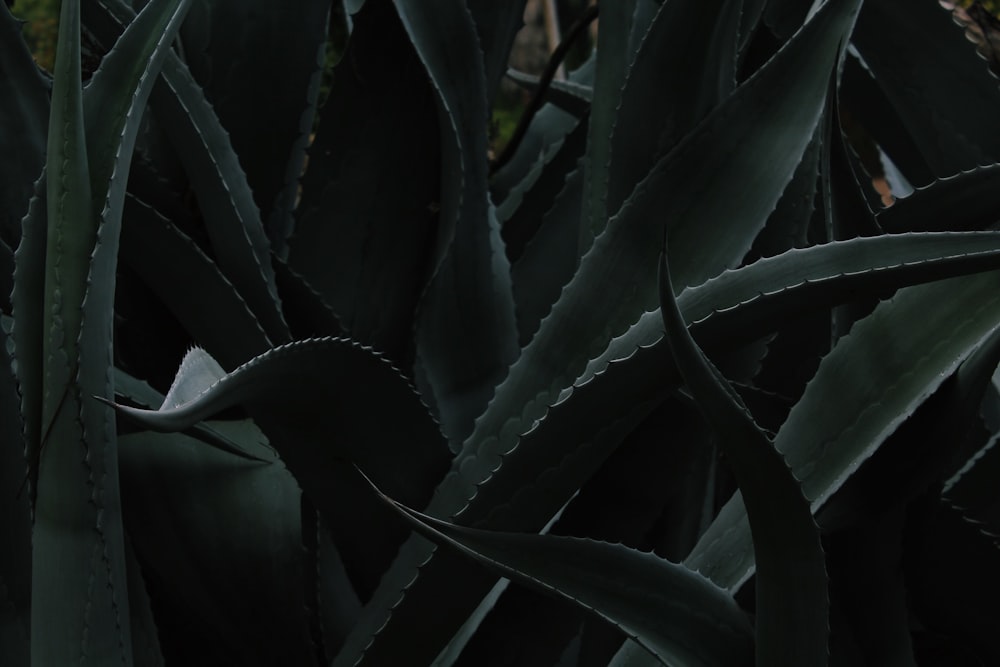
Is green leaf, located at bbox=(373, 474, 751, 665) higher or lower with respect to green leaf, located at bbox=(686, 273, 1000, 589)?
lower

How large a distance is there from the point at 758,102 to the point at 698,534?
252mm

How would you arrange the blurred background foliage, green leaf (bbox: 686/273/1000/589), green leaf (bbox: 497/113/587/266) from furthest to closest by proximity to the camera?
the blurred background foliage, green leaf (bbox: 497/113/587/266), green leaf (bbox: 686/273/1000/589)

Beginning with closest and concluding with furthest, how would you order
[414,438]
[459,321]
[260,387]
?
[260,387] < [414,438] < [459,321]

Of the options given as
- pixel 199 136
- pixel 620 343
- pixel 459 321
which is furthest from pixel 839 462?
pixel 199 136

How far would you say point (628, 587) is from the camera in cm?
44

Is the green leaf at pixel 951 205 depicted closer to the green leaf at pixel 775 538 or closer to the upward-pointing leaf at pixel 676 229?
the upward-pointing leaf at pixel 676 229

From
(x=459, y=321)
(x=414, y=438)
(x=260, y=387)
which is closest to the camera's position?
(x=260, y=387)

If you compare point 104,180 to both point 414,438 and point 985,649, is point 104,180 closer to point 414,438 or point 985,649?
point 414,438

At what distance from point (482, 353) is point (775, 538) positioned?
310 millimetres

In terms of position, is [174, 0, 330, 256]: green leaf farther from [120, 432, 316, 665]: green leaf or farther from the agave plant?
[120, 432, 316, 665]: green leaf

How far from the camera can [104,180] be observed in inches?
19.6

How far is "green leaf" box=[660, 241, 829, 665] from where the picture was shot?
1.27 ft

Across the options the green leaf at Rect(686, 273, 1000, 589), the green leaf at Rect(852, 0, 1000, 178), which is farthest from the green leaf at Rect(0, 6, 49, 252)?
the green leaf at Rect(852, 0, 1000, 178)

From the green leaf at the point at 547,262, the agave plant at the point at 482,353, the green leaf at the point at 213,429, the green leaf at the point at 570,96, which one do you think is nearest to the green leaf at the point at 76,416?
the agave plant at the point at 482,353
